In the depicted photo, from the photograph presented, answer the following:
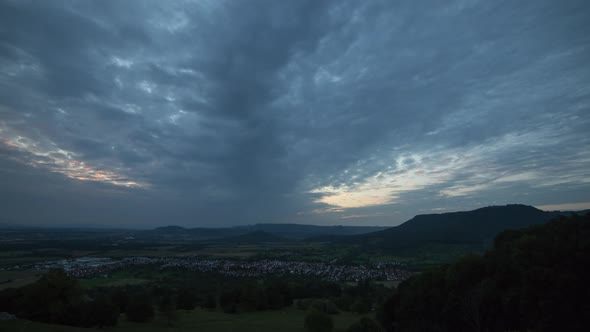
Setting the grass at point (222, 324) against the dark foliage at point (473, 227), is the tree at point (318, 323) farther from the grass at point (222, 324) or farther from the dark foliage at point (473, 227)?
the dark foliage at point (473, 227)

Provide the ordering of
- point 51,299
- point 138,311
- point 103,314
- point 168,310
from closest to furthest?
point 51,299, point 103,314, point 138,311, point 168,310

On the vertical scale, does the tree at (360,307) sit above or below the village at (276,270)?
above

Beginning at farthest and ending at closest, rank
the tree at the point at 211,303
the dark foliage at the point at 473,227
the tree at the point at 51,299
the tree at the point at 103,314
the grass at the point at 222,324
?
the dark foliage at the point at 473,227 → the tree at the point at 211,303 → the tree at the point at 103,314 → the grass at the point at 222,324 → the tree at the point at 51,299

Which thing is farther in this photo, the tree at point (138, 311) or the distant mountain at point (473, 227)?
the distant mountain at point (473, 227)

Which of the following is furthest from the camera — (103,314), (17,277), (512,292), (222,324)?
(17,277)

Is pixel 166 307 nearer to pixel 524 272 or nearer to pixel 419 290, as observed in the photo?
pixel 419 290

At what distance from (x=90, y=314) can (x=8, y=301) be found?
33.0 feet

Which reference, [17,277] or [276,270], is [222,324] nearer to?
[276,270]

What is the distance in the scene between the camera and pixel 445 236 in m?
140

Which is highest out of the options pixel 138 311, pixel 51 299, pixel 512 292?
pixel 512 292

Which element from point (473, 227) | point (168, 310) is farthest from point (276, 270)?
point (473, 227)

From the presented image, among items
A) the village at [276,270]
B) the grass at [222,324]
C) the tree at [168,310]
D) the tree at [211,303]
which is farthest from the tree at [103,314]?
the village at [276,270]

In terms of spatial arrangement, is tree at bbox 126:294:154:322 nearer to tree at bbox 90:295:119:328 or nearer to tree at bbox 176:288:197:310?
tree at bbox 90:295:119:328

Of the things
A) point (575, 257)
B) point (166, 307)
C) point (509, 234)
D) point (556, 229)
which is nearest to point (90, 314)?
point (166, 307)
